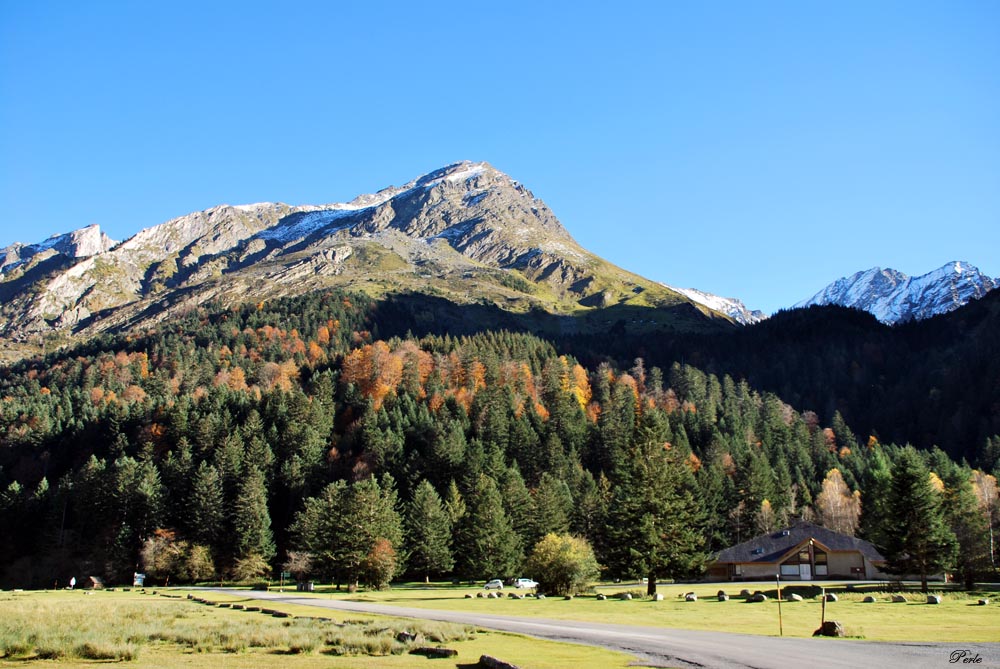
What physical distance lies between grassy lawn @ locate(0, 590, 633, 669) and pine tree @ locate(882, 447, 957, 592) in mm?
53802

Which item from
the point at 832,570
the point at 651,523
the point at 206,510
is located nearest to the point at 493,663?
the point at 651,523

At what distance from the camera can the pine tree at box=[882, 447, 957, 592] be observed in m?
64.5

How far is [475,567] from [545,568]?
24263mm

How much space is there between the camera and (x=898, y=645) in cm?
2362

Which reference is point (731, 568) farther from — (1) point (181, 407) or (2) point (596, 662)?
(1) point (181, 407)

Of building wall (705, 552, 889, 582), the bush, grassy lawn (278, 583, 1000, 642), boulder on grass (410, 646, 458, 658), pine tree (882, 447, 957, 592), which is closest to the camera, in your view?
boulder on grass (410, 646, 458, 658)

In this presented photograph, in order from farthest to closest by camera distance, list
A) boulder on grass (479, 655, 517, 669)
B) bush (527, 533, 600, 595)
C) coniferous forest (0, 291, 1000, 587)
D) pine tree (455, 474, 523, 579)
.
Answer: pine tree (455, 474, 523, 579), coniferous forest (0, 291, 1000, 587), bush (527, 533, 600, 595), boulder on grass (479, 655, 517, 669)

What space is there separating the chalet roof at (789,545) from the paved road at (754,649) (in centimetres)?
6655

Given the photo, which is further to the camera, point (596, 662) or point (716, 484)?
point (716, 484)

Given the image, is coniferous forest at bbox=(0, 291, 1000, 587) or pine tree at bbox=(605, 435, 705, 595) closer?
pine tree at bbox=(605, 435, 705, 595)

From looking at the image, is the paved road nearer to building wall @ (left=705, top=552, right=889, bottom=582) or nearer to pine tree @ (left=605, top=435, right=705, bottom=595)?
pine tree @ (left=605, top=435, right=705, bottom=595)

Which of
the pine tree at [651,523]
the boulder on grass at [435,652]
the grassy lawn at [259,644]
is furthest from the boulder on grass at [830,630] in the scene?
the pine tree at [651,523]

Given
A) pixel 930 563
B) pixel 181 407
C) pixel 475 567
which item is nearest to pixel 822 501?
pixel 930 563

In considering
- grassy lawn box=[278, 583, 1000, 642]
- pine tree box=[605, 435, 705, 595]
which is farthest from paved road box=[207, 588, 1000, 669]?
pine tree box=[605, 435, 705, 595]
